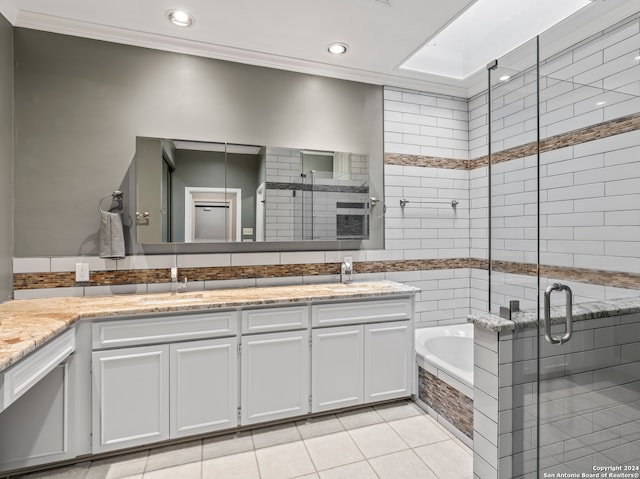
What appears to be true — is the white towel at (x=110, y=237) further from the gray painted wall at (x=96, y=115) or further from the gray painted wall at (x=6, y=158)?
the gray painted wall at (x=6, y=158)

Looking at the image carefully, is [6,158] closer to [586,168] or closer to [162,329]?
[162,329]

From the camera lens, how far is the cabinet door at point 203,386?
6.97 feet

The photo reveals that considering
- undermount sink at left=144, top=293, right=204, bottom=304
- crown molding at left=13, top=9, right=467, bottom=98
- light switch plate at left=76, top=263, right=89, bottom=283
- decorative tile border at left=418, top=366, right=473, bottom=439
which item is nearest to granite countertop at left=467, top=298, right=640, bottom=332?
decorative tile border at left=418, top=366, right=473, bottom=439

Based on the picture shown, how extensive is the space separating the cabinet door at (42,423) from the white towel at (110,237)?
726 millimetres

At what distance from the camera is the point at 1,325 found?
171 centimetres

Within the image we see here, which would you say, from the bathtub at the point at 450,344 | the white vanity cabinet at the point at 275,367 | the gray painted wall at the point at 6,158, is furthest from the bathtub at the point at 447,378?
the gray painted wall at the point at 6,158

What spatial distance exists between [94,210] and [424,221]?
2807 mm

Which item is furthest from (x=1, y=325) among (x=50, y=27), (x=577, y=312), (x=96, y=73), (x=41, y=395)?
(x=577, y=312)

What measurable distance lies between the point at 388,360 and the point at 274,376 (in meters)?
0.88

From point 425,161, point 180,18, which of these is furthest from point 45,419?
point 425,161

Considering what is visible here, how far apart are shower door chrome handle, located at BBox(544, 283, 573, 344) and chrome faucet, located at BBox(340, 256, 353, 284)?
1.64 m

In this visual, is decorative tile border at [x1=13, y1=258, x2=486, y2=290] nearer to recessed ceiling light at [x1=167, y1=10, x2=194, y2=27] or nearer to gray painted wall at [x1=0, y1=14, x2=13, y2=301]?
gray painted wall at [x1=0, y1=14, x2=13, y2=301]

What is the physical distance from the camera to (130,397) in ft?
6.70

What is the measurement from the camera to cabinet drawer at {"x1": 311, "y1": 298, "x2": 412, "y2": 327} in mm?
2453
